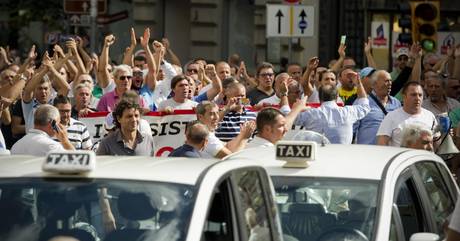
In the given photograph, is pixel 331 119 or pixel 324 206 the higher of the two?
pixel 324 206

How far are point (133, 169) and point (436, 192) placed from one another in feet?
8.89

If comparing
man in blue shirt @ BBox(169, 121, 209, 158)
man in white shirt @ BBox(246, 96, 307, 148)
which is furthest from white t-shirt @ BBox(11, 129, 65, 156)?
man in white shirt @ BBox(246, 96, 307, 148)

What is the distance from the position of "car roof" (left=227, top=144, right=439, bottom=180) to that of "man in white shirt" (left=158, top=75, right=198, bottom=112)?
21.9ft

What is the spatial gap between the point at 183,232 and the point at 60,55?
13.7m

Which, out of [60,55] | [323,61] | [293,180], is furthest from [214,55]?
[293,180]

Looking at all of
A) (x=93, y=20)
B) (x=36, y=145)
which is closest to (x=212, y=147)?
(x=36, y=145)

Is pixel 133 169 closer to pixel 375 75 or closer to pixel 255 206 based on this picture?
pixel 255 206

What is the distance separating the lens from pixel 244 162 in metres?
7.71

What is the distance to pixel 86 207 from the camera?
7.18 metres

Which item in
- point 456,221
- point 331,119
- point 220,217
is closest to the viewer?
point 456,221

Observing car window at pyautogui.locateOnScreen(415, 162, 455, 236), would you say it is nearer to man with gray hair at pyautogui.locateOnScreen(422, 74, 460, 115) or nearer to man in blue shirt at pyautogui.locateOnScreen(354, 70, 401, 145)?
man in blue shirt at pyautogui.locateOnScreen(354, 70, 401, 145)

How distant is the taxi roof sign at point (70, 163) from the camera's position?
710 cm

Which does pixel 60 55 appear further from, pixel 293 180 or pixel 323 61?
pixel 323 61

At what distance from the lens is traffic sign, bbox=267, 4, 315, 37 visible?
24938 mm
